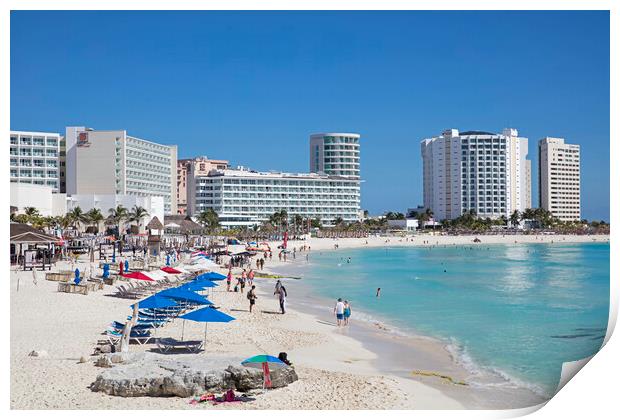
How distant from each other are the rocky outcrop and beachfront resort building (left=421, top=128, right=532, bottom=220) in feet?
438

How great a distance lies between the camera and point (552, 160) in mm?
136625

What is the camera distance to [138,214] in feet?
209

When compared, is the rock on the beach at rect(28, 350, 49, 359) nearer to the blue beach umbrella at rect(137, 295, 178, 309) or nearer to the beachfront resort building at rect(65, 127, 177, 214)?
the blue beach umbrella at rect(137, 295, 178, 309)

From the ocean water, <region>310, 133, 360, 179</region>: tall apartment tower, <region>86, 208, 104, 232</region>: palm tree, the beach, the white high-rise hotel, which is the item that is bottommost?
the ocean water

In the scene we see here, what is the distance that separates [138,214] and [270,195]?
192 ft

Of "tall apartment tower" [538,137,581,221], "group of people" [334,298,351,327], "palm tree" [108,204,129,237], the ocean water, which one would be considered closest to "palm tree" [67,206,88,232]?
"palm tree" [108,204,129,237]

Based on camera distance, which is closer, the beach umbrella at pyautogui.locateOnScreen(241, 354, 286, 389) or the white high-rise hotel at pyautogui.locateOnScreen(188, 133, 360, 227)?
the beach umbrella at pyautogui.locateOnScreen(241, 354, 286, 389)

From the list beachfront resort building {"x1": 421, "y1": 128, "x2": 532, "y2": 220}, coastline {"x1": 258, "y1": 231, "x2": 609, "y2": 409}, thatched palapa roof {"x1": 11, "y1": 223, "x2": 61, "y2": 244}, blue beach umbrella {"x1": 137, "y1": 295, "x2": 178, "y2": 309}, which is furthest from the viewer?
beachfront resort building {"x1": 421, "y1": 128, "x2": 532, "y2": 220}

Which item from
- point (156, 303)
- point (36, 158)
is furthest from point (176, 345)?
point (36, 158)

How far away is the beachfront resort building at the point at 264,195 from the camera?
118188 mm

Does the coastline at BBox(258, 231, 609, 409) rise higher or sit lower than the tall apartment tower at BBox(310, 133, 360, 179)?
lower

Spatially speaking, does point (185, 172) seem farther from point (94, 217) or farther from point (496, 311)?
point (496, 311)

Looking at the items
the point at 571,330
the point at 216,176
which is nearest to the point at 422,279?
the point at 571,330

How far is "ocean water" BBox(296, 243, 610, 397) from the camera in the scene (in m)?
16.6
